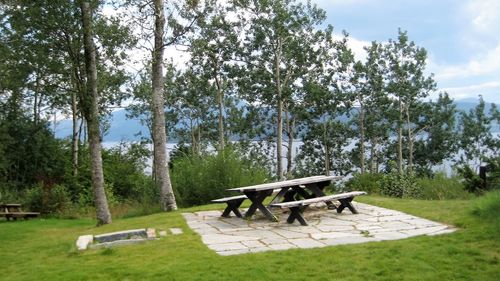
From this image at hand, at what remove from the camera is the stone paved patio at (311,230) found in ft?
20.2

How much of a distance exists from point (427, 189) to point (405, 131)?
24.0m

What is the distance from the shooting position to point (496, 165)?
33.7 feet

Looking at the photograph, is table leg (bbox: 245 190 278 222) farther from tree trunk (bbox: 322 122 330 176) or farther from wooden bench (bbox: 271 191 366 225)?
tree trunk (bbox: 322 122 330 176)

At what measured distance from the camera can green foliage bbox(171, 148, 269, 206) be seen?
11862mm

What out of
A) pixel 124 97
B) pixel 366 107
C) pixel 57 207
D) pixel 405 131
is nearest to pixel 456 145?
pixel 405 131

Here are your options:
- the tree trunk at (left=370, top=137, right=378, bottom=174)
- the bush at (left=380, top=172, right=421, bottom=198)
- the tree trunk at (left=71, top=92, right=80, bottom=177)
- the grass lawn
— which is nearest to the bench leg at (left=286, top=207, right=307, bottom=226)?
the grass lawn

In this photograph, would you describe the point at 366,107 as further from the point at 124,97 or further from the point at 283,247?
the point at 283,247

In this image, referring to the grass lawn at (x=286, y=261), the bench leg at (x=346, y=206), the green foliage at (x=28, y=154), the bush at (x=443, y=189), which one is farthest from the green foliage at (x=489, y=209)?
the green foliage at (x=28, y=154)

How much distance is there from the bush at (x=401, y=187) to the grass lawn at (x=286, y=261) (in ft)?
23.2

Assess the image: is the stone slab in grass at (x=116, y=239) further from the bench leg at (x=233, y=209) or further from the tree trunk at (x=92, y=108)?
the tree trunk at (x=92, y=108)

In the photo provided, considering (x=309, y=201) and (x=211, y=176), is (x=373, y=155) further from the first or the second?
(x=309, y=201)

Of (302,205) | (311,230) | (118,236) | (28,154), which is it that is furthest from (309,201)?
(28,154)

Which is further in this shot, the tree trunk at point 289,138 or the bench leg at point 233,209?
the tree trunk at point 289,138

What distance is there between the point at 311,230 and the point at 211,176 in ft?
17.5
